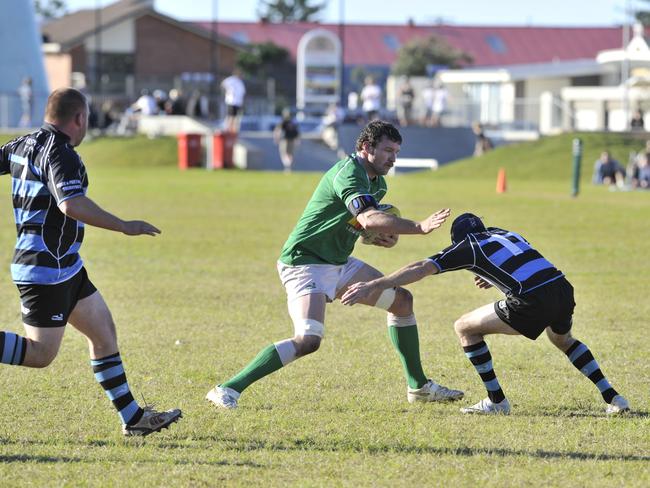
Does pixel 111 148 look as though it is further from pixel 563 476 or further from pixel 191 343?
pixel 563 476

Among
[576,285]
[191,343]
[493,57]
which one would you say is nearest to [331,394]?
[191,343]

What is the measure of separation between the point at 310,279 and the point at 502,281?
1.23m

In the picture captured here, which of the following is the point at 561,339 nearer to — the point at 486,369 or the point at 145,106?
the point at 486,369

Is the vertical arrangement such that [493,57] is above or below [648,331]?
above

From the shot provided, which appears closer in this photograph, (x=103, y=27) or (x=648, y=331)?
(x=648, y=331)

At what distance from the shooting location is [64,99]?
6543mm

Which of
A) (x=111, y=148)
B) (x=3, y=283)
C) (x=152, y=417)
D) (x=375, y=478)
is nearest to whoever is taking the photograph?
(x=375, y=478)

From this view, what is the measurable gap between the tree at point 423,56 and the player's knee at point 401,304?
75.7m

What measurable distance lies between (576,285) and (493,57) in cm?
8289

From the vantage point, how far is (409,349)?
325 inches

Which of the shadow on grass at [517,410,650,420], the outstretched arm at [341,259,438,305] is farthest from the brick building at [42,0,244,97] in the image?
the outstretched arm at [341,259,438,305]

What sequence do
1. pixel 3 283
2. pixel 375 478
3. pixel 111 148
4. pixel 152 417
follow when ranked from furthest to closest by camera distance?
pixel 111 148, pixel 3 283, pixel 152 417, pixel 375 478

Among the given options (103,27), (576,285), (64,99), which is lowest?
(576,285)

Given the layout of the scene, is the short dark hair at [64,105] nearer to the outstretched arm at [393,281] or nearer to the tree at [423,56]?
the outstretched arm at [393,281]
